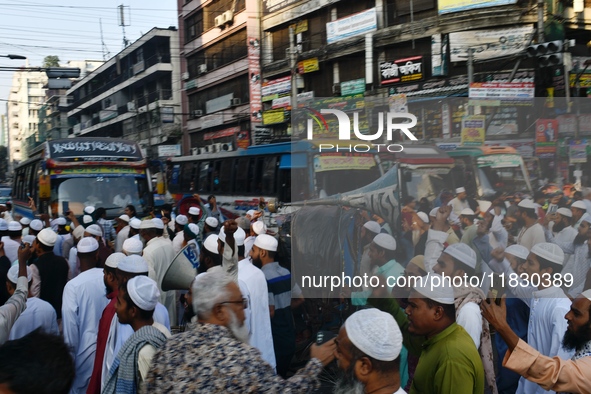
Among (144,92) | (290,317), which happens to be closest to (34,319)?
(290,317)

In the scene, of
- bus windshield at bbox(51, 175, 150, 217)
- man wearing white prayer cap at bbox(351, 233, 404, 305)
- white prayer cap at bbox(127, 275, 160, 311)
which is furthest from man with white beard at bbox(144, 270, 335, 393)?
bus windshield at bbox(51, 175, 150, 217)

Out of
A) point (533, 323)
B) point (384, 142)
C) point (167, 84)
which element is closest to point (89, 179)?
point (384, 142)

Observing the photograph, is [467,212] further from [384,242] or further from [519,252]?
[384,242]

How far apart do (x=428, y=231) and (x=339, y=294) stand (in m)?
1.82

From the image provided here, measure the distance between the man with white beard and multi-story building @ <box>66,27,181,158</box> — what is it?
37.3m

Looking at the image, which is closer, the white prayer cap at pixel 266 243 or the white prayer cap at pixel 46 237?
the white prayer cap at pixel 266 243

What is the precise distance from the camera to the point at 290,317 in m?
5.55

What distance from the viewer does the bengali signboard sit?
23516 millimetres

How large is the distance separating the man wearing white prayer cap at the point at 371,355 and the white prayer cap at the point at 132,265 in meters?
1.94

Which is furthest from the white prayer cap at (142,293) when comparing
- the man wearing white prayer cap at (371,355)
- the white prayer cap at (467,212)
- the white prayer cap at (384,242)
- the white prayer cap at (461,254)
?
the white prayer cap at (467,212)

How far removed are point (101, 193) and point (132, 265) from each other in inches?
360

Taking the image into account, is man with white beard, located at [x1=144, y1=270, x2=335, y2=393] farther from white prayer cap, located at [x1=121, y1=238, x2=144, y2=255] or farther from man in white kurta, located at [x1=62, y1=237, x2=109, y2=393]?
white prayer cap, located at [x1=121, y1=238, x2=144, y2=255]

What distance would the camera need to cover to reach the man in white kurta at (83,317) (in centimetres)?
446

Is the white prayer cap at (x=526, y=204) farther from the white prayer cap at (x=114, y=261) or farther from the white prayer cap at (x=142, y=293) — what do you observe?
the white prayer cap at (x=142, y=293)
